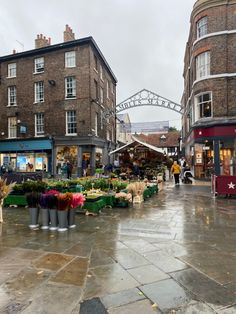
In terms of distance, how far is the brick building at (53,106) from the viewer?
83.6ft

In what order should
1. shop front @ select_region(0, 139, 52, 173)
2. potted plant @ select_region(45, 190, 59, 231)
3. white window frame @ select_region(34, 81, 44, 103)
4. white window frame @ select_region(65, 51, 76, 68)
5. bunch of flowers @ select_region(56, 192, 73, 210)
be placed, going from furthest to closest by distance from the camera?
1. white window frame @ select_region(34, 81, 44, 103)
2. shop front @ select_region(0, 139, 52, 173)
3. white window frame @ select_region(65, 51, 76, 68)
4. potted plant @ select_region(45, 190, 59, 231)
5. bunch of flowers @ select_region(56, 192, 73, 210)

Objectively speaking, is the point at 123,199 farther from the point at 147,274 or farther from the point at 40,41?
the point at 40,41

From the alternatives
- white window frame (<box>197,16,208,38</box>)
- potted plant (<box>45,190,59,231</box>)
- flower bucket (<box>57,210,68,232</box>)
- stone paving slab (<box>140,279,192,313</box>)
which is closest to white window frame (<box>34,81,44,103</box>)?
white window frame (<box>197,16,208,38</box>)

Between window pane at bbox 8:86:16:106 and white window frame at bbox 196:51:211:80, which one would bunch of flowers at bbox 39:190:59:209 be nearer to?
white window frame at bbox 196:51:211:80

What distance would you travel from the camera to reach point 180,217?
27.8 ft

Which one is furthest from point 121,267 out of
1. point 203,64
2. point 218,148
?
point 203,64

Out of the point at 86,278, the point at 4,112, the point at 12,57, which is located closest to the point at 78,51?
the point at 12,57

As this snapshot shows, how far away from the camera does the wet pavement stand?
3.48 metres

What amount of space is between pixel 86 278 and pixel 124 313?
3.61 ft

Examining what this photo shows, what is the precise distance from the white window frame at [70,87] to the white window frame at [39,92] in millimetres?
2853

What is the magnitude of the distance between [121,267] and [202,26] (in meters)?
21.1

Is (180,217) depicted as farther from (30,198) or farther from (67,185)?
(67,185)

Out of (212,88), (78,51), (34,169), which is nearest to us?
(212,88)

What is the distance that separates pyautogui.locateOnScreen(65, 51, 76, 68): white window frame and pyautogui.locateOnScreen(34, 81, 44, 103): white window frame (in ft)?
11.0
